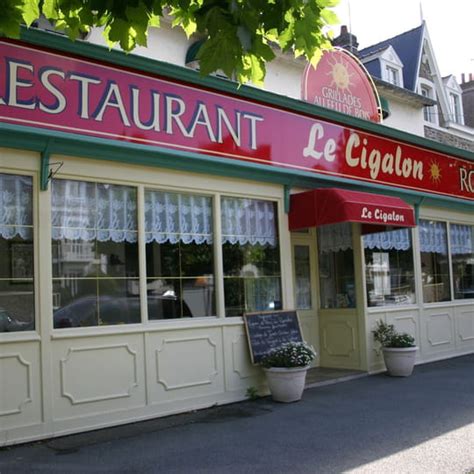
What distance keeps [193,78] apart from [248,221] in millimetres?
2141

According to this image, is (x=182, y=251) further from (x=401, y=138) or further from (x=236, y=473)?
(x=401, y=138)

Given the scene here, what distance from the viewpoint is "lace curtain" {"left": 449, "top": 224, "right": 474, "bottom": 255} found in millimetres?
12125

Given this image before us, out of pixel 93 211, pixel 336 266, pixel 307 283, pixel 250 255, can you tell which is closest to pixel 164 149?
pixel 93 211

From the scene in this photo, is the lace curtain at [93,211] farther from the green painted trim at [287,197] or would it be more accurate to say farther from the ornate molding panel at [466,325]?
Result: the ornate molding panel at [466,325]

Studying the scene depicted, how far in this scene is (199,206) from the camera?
7613mm

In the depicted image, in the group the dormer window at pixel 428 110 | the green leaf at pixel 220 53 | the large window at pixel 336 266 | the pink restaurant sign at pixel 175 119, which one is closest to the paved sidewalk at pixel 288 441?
the large window at pixel 336 266

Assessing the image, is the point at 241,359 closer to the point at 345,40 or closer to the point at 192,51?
the point at 192,51

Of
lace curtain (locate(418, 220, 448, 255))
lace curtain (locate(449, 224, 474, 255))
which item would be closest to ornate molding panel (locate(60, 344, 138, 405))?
lace curtain (locate(418, 220, 448, 255))

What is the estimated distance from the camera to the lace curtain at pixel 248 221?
7934 millimetres

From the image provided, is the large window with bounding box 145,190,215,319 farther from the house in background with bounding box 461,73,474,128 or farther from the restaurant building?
the house in background with bounding box 461,73,474,128

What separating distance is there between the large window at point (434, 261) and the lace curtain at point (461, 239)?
35 cm

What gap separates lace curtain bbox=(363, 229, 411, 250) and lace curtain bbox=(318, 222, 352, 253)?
30 cm

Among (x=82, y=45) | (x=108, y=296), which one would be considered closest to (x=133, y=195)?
(x=108, y=296)

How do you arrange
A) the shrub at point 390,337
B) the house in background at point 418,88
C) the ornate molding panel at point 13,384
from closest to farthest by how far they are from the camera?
the ornate molding panel at point 13,384 → the shrub at point 390,337 → the house in background at point 418,88
